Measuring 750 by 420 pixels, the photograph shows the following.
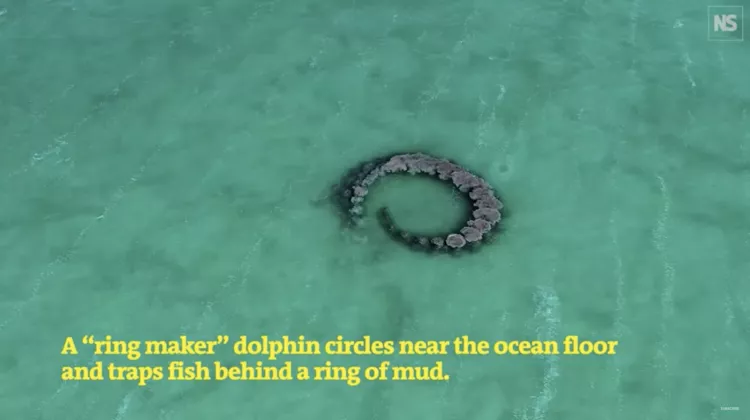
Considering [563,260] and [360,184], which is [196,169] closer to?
[360,184]

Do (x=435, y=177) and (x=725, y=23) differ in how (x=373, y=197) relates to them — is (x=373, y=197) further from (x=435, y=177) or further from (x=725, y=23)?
(x=725, y=23)

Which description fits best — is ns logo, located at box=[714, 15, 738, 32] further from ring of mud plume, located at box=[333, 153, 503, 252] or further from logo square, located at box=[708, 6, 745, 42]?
ring of mud plume, located at box=[333, 153, 503, 252]

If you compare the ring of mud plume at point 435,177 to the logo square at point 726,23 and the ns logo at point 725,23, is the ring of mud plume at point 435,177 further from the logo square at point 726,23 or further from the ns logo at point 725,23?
the ns logo at point 725,23

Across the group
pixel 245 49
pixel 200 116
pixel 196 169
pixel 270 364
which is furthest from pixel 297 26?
pixel 270 364
